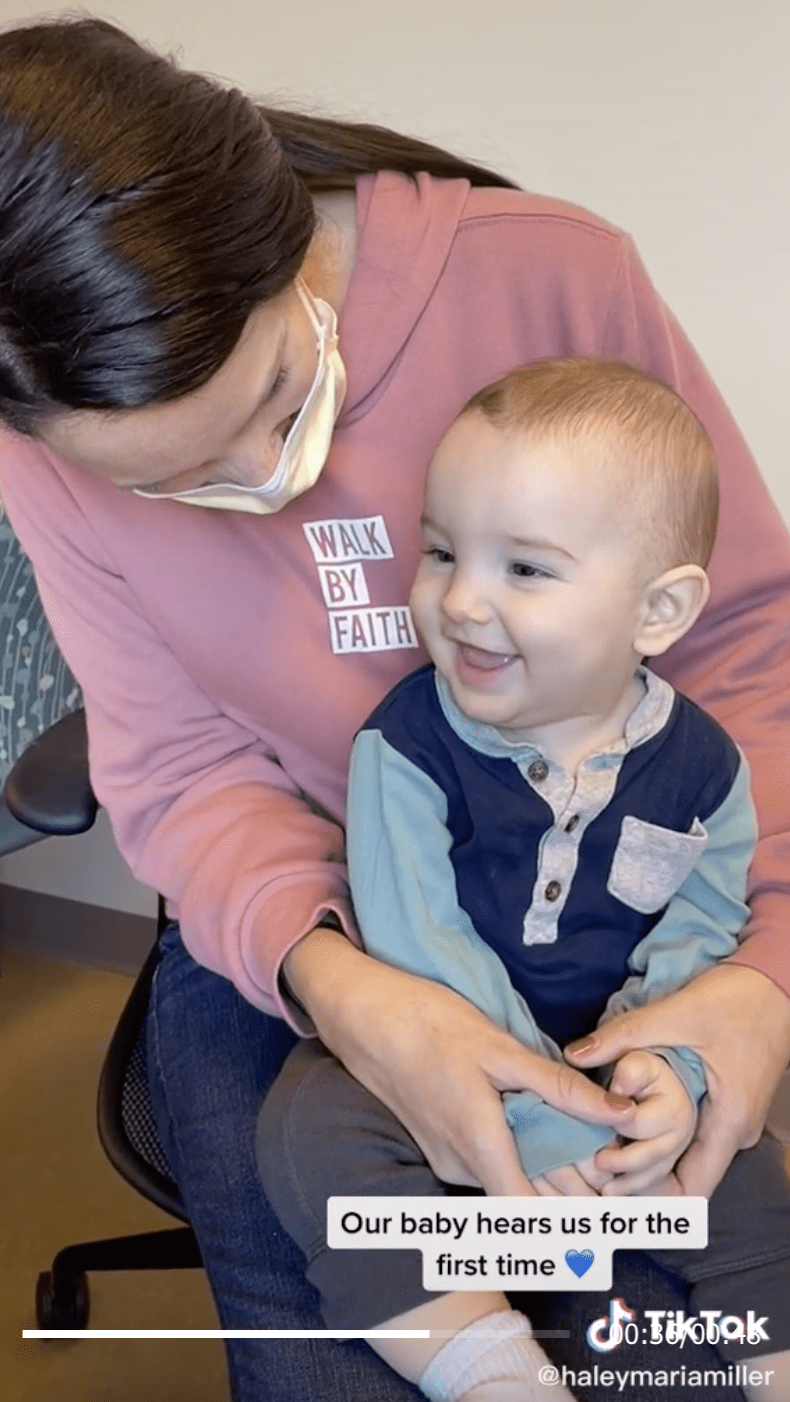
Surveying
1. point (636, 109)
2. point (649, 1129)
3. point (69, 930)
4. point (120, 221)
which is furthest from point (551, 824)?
point (69, 930)

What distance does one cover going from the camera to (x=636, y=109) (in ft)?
3.97

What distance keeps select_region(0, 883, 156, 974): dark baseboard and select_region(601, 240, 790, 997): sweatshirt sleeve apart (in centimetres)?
123

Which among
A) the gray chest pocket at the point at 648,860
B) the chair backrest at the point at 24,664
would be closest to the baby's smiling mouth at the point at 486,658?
the gray chest pocket at the point at 648,860

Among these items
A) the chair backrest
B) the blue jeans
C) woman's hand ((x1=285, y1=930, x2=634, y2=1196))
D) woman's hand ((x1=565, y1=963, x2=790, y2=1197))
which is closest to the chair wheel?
the blue jeans

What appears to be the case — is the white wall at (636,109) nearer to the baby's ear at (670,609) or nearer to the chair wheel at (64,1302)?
the baby's ear at (670,609)

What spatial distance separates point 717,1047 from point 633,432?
1.14 ft

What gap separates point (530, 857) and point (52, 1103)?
3.59 ft

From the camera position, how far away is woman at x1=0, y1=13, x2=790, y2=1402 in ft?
2.10

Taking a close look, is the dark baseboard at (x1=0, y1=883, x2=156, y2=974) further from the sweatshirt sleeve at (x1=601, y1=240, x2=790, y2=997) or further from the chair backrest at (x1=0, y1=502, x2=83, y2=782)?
the sweatshirt sleeve at (x1=601, y1=240, x2=790, y2=997)

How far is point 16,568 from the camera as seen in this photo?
1.24 meters

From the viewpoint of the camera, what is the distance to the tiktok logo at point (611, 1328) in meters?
0.72

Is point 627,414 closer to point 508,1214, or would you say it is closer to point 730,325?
point 508,1214

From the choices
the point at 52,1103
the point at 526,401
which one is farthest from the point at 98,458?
the point at 52,1103

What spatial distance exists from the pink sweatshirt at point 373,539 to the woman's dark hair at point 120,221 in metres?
0.19
